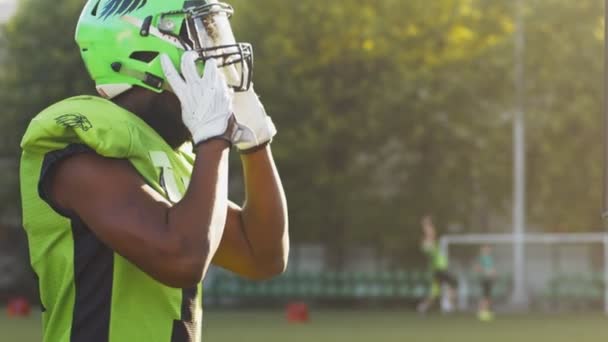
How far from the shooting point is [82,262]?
316cm

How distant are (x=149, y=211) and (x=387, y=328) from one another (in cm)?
2070

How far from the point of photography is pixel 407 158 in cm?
3772

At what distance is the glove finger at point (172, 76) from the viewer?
10.6 ft

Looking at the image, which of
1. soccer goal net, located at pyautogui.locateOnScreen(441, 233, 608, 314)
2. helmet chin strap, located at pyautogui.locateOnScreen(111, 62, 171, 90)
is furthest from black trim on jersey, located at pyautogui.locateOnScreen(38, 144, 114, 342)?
soccer goal net, located at pyautogui.locateOnScreen(441, 233, 608, 314)

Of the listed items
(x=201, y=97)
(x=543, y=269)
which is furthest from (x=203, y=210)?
(x=543, y=269)

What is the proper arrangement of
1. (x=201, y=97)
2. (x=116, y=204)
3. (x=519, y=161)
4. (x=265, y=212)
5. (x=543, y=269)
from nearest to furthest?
(x=116, y=204), (x=201, y=97), (x=265, y=212), (x=519, y=161), (x=543, y=269)

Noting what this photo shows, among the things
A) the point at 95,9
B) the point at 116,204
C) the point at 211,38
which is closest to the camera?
the point at 116,204

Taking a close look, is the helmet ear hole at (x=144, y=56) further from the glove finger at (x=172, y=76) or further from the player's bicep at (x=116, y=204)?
the player's bicep at (x=116, y=204)

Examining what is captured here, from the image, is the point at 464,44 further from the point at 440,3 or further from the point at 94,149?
the point at 94,149

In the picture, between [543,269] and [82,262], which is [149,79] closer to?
[82,262]

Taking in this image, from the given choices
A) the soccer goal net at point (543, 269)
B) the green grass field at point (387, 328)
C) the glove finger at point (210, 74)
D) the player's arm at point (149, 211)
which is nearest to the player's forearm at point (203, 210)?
the player's arm at point (149, 211)

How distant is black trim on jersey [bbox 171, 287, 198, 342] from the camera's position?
3213 millimetres

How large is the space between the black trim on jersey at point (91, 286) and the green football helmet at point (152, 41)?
0.40 m

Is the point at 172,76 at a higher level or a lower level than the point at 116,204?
higher
